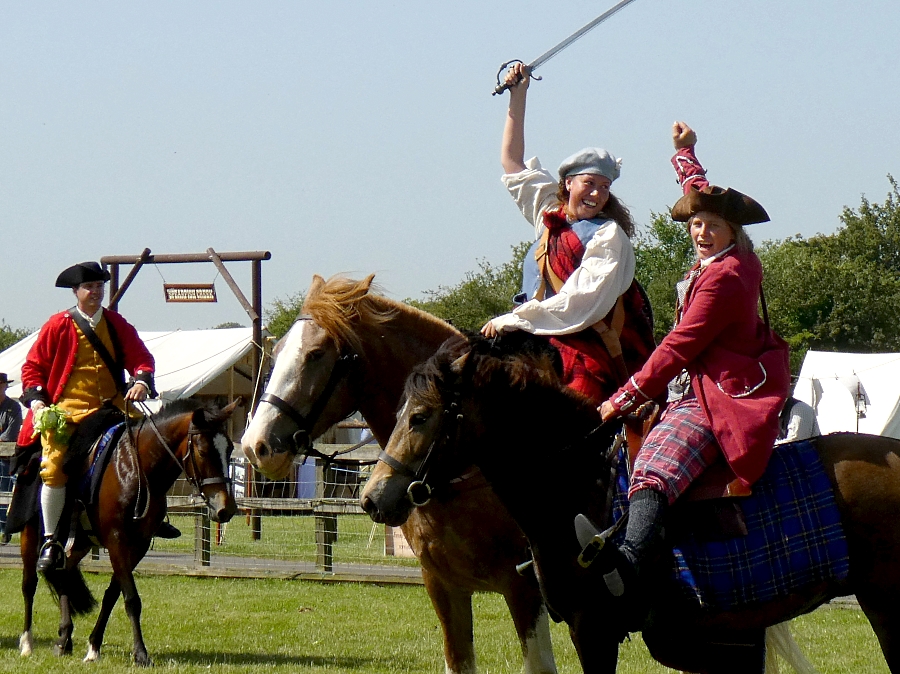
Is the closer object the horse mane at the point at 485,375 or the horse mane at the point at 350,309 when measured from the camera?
the horse mane at the point at 485,375

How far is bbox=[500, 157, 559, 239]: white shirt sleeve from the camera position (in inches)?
222

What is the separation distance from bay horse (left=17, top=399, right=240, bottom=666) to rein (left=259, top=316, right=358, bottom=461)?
322 centimetres

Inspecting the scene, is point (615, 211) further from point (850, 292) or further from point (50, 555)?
point (850, 292)

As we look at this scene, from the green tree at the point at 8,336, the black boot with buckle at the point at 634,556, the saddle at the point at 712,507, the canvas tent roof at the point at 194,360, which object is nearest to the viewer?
the black boot with buckle at the point at 634,556

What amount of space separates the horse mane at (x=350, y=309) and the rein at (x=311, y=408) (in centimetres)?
7

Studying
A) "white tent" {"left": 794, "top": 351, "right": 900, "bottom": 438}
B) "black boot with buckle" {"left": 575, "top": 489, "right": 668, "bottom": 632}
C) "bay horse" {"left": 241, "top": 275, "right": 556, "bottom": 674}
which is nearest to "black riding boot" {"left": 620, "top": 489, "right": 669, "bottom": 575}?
"black boot with buckle" {"left": 575, "top": 489, "right": 668, "bottom": 632}

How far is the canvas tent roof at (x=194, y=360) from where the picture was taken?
22.4 metres

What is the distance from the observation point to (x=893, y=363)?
18.9 metres

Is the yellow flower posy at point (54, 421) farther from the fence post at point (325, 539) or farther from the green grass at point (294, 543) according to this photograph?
the green grass at point (294, 543)

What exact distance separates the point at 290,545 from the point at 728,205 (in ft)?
37.1

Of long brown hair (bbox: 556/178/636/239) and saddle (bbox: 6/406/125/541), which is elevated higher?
long brown hair (bbox: 556/178/636/239)

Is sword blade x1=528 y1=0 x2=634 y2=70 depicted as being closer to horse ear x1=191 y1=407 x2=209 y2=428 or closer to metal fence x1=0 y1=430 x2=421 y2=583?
horse ear x1=191 y1=407 x2=209 y2=428

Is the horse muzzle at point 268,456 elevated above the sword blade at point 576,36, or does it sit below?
below

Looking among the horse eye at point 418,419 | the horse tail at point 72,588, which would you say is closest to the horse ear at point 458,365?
the horse eye at point 418,419
